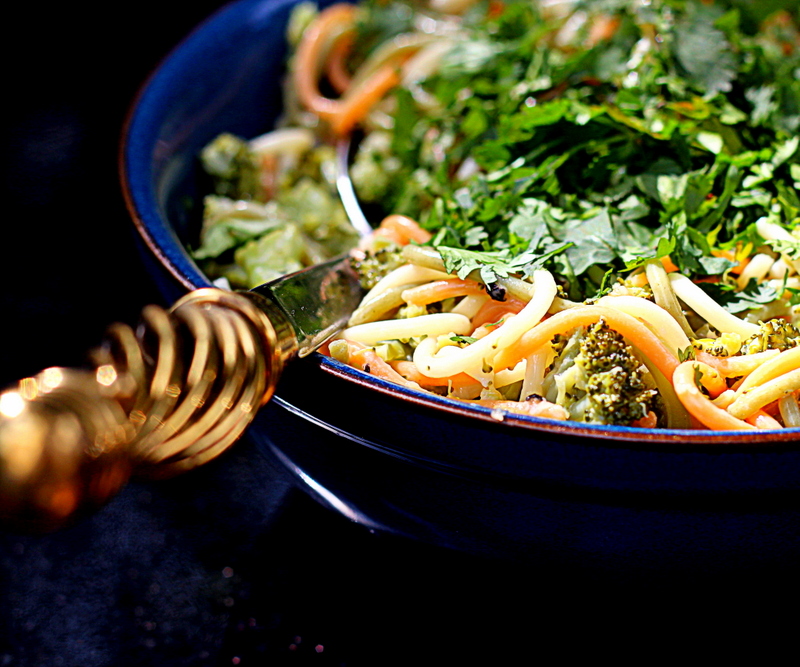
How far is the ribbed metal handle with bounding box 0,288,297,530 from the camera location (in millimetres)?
835

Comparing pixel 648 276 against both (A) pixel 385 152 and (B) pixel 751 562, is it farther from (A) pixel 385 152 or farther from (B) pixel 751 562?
(A) pixel 385 152

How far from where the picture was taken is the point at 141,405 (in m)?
0.98

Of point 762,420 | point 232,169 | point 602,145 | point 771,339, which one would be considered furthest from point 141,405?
point 232,169

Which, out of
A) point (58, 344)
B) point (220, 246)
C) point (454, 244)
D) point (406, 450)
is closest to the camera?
point (406, 450)

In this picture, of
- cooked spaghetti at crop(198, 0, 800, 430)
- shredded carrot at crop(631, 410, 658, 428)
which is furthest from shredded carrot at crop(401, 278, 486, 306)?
shredded carrot at crop(631, 410, 658, 428)

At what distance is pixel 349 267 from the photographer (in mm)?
1646

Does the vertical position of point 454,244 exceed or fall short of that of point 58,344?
it exceeds it

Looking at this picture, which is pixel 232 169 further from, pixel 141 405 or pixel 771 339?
pixel 771 339

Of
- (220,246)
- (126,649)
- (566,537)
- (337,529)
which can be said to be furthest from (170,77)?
(566,537)

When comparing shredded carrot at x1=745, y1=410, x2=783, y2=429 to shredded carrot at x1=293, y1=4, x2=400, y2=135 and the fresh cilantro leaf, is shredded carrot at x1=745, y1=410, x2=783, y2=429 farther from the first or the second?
shredded carrot at x1=293, y1=4, x2=400, y2=135

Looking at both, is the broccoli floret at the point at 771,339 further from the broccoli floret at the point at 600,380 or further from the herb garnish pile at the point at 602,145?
the broccoli floret at the point at 600,380

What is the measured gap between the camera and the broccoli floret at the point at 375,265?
1626 mm

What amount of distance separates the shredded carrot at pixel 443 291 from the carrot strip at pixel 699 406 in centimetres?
40

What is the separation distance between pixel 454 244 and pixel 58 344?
129cm
